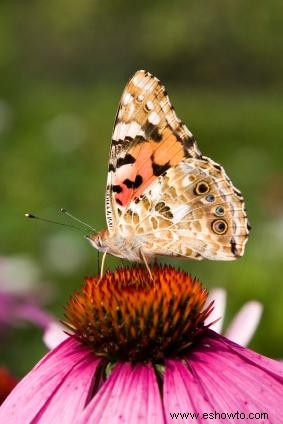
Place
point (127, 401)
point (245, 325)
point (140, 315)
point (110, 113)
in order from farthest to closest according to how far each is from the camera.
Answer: point (110, 113)
point (245, 325)
point (140, 315)
point (127, 401)

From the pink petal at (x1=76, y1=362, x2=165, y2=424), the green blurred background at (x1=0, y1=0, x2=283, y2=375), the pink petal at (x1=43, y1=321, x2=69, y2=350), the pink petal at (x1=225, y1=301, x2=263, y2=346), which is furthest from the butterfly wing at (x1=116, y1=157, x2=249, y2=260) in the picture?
the green blurred background at (x1=0, y1=0, x2=283, y2=375)

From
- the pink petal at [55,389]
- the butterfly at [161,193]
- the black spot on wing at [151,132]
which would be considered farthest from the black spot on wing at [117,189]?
the pink petal at [55,389]

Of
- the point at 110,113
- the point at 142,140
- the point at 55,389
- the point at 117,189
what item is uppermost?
the point at 110,113

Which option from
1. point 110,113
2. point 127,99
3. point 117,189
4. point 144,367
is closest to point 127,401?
point 144,367

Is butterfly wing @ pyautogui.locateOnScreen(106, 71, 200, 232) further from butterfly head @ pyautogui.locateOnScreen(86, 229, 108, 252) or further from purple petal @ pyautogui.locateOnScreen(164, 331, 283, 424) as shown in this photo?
purple petal @ pyautogui.locateOnScreen(164, 331, 283, 424)

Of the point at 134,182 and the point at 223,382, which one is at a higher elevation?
the point at 134,182

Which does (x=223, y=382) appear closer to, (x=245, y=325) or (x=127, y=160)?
(x=245, y=325)

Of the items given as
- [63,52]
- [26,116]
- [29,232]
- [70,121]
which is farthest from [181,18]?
[29,232]

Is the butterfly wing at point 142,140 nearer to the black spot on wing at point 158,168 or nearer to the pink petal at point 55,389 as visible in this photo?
the black spot on wing at point 158,168
